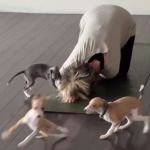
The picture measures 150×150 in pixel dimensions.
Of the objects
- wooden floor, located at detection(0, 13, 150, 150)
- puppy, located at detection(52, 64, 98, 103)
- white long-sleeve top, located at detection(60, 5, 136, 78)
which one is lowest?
wooden floor, located at detection(0, 13, 150, 150)

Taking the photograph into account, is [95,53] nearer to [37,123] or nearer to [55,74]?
[55,74]

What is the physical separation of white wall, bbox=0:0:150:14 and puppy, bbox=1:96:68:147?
1.79 metres

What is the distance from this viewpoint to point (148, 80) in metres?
2.38

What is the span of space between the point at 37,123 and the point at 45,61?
0.99 m

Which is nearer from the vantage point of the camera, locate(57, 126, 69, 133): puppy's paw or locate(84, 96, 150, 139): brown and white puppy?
locate(84, 96, 150, 139): brown and white puppy

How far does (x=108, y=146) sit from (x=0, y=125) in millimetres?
544

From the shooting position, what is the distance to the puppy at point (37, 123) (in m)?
1.79

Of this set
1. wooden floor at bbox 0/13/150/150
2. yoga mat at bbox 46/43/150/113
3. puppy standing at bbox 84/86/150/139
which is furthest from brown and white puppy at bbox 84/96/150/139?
yoga mat at bbox 46/43/150/113

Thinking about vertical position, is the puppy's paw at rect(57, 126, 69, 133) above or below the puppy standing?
below

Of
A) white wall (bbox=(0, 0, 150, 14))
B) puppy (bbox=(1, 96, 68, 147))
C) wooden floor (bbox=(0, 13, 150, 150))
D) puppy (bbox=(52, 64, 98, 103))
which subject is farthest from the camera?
white wall (bbox=(0, 0, 150, 14))

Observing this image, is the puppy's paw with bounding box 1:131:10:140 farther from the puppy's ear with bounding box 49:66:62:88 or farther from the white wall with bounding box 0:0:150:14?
the white wall with bounding box 0:0:150:14

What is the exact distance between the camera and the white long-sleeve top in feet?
7.18

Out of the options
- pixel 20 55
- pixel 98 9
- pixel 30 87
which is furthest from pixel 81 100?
pixel 20 55

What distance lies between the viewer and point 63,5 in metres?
3.69
